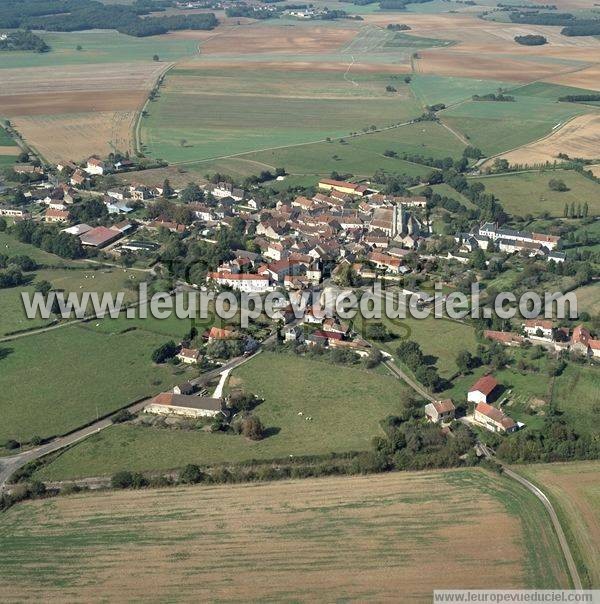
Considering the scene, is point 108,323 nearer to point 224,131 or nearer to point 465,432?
point 465,432

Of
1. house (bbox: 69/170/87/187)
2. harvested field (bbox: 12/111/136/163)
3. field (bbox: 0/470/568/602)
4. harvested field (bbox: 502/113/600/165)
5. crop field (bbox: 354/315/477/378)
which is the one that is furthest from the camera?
harvested field (bbox: 12/111/136/163)

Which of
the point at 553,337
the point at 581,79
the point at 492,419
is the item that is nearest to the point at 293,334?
the point at 492,419

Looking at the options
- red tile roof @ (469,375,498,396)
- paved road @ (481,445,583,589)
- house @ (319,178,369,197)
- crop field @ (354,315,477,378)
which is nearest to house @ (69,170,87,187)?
house @ (319,178,369,197)

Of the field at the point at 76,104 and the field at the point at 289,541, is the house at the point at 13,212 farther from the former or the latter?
the field at the point at 289,541

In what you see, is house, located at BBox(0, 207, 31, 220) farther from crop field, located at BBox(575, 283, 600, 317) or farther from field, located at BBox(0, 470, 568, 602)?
crop field, located at BBox(575, 283, 600, 317)

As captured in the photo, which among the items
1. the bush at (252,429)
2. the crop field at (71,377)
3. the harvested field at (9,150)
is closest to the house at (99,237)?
the crop field at (71,377)
